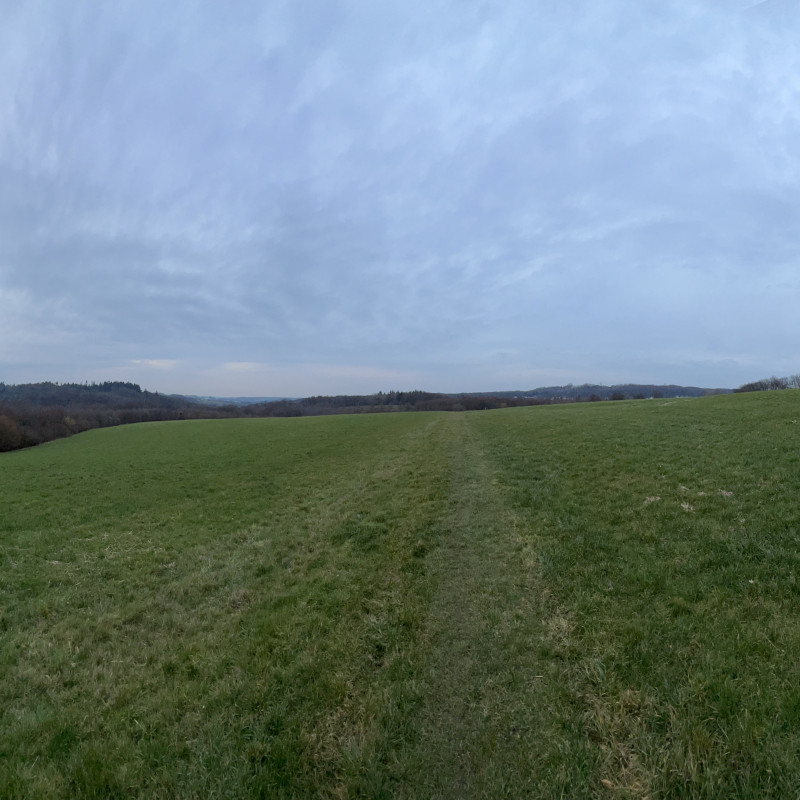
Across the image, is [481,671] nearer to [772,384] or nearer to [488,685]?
[488,685]

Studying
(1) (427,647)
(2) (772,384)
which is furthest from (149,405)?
(2) (772,384)

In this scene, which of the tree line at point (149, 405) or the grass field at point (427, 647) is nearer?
the grass field at point (427, 647)

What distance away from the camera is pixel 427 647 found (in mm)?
5082

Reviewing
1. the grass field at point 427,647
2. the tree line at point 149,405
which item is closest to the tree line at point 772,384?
the tree line at point 149,405

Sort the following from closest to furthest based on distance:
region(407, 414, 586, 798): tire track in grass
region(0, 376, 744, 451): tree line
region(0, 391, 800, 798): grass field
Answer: region(407, 414, 586, 798): tire track in grass < region(0, 391, 800, 798): grass field < region(0, 376, 744, 451): tree line

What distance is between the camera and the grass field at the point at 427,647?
11.3ft

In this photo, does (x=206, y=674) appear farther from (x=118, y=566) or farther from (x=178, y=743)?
(x=118, y=566)

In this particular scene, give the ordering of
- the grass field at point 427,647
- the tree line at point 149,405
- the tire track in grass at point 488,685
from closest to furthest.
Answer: the tire track in grass at point 488,685
the grass field at point 427,647
the tree line at point 149,405

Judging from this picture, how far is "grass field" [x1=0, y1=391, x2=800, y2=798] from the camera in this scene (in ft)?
11.3

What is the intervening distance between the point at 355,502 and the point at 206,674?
27.1 feet

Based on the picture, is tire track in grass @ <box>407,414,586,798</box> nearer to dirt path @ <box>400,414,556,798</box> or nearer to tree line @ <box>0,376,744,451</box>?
dirt path @ <box>400,414,556,798</box>

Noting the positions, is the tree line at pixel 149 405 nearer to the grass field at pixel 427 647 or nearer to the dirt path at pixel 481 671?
the grass field at pixel 427 647

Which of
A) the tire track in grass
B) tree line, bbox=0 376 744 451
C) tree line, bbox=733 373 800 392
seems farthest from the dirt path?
tree line, bbox=733 373 800 392

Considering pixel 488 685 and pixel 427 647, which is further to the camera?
pixel 427 647
